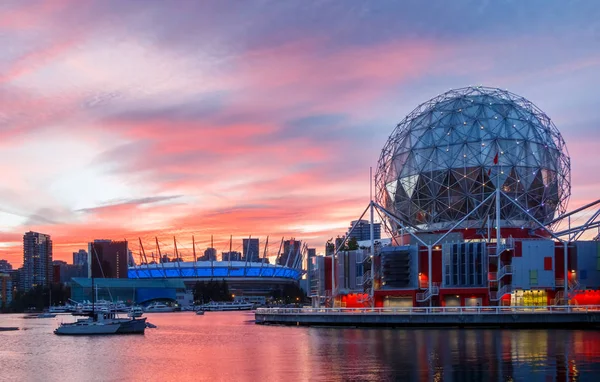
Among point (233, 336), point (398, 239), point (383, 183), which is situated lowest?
point (233, 336)

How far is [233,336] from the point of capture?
73.4 m

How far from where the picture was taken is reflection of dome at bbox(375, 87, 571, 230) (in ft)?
298

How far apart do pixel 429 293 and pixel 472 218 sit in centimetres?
1408

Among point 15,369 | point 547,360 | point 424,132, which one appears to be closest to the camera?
point 547,360

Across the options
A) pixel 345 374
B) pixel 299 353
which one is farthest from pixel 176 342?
pixel 345 374

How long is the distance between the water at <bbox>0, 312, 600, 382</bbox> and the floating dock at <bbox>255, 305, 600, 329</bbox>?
13.6 ft

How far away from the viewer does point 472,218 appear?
9112 cm

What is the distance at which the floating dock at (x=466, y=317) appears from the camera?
2758 inches

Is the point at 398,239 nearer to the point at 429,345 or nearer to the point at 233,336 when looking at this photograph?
the point at 233,336

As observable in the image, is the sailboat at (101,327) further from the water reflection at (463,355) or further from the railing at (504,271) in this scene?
the railing at (504,271)

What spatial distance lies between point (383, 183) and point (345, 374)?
215 feet

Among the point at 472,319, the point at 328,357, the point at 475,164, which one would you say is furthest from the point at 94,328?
the point at 475,164

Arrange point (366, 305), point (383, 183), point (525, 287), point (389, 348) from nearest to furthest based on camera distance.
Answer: point (389, 348) < point (525, 287) < point (366, 305) < point (383, 183)

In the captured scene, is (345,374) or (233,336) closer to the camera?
(345,374)
